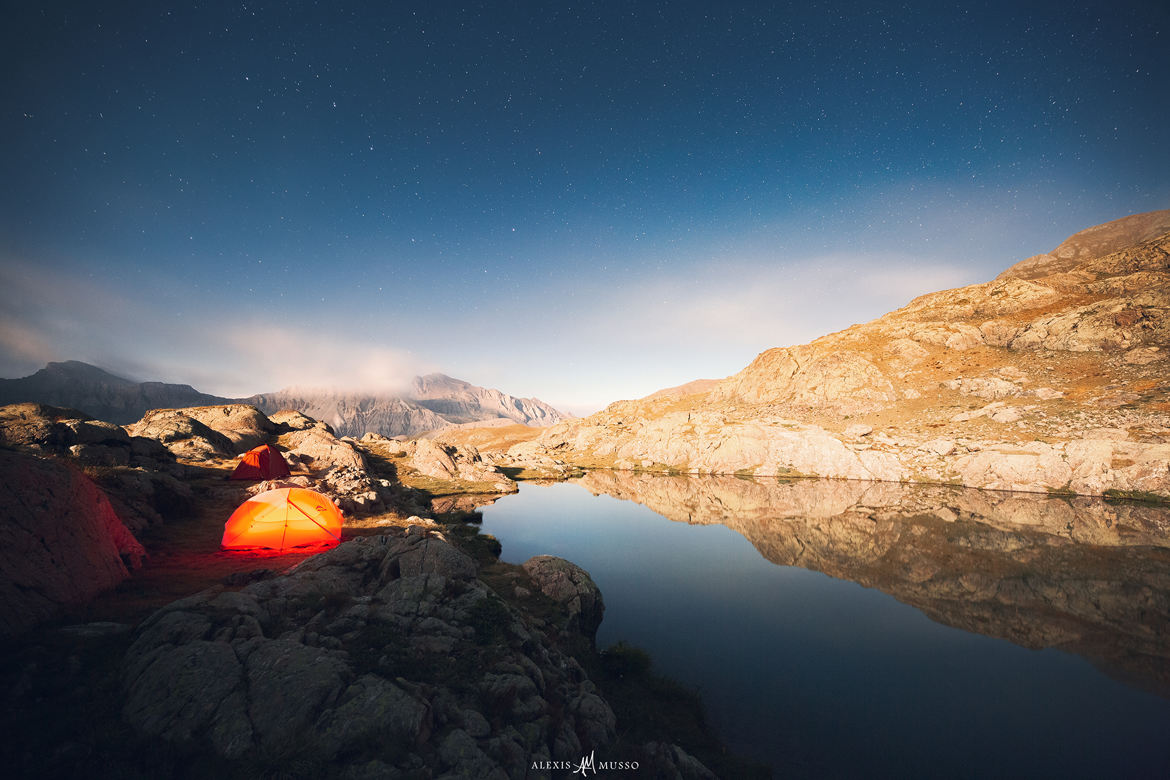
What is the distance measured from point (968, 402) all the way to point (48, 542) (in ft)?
408

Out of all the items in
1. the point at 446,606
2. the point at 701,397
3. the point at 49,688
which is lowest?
the point at 446,606

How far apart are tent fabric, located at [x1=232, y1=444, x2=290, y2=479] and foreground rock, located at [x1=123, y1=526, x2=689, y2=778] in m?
33.7

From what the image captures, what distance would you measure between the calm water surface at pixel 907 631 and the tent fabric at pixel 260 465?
80.0 ft

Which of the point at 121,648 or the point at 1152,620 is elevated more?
the point at 121,648

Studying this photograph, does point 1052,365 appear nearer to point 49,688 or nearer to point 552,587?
point 552,587

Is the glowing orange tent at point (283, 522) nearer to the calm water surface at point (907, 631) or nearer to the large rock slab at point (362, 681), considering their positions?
the large rock slab at point (362, 681)

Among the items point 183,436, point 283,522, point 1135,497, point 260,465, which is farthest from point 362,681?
point 1135,497

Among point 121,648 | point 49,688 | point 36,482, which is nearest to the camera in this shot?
point 49,688

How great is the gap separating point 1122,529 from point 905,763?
52.7 m

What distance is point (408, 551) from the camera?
57.3 feet

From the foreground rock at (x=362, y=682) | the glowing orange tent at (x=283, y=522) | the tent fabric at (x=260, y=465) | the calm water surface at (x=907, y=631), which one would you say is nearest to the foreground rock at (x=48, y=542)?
the foreground rock at (x=362, y=682)

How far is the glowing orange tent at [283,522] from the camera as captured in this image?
74.2 feet

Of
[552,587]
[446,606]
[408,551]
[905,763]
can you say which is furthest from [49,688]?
[905,763]

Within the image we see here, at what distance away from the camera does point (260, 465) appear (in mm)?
40938
